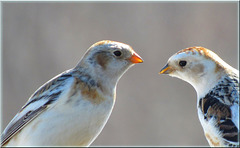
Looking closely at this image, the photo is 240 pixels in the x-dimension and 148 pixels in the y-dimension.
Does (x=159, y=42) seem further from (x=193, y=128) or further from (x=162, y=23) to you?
(x=193, y=128)

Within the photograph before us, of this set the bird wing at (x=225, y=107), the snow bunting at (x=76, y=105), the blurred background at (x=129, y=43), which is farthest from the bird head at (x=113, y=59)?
the blurred background at (x=129, y=43)

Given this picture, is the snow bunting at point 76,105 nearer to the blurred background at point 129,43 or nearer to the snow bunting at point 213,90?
the snow bunting at point 213,90

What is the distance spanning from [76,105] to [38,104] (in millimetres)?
313

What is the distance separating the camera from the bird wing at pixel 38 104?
3121mm

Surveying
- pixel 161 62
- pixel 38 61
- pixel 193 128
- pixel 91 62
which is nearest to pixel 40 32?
pixel 38 61

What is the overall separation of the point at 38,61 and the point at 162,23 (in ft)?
8.80

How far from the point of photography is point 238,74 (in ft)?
10.6

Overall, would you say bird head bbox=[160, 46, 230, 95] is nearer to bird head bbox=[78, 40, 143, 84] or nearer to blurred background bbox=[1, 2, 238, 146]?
bird head bbox=[78, 40, 143, 84]

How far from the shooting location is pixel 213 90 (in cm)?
320

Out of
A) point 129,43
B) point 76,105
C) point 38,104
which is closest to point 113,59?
point 76,105

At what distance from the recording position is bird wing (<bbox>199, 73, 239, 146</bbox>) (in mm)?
2865

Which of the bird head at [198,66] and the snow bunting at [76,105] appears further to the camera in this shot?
the bird head at [198,66]

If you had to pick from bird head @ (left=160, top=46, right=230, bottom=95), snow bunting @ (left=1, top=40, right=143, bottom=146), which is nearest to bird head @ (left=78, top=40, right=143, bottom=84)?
snow bunting @ (left=1, top=40, right=143, bottom=146)

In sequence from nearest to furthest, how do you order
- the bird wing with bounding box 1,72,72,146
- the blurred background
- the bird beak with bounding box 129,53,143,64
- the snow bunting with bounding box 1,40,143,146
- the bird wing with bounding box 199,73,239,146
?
1. the bird wing with bounding box 199,73,239,146
2. the snow bunting with bounding box 1,40,143,146
3. the bird wing with bounding box 1,72,72,146
4. the bird beak with bounding box 129,53,143,64
5. the blurred background
